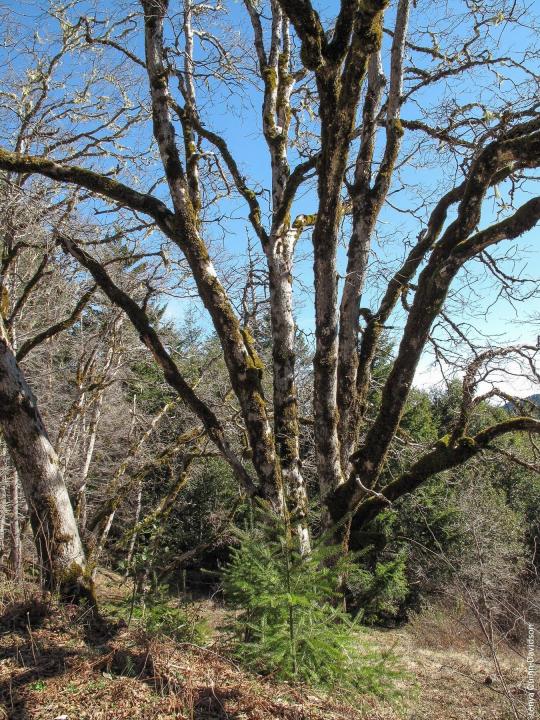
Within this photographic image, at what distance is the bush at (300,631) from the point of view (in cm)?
298

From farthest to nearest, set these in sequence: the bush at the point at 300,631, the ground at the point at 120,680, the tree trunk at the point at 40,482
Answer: the tree trunk at the point at 40,482, the bush at the point at 300,631, the ground at the point at 120,680

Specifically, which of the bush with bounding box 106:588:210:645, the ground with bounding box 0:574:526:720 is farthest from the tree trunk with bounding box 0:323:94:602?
the bush with bounding box 106:588:210:645

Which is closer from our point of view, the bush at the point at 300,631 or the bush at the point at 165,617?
the bush at the point at 300,631

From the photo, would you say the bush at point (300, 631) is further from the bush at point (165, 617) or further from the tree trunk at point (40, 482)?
the tree trunk at point (40, 482)

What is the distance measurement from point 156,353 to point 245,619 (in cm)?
238

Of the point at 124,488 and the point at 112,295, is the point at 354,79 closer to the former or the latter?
the point at 112,295

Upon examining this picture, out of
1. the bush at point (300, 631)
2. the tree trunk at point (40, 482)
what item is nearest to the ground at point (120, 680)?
the bush at point (300, 631)

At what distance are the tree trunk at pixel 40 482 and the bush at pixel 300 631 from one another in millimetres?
1454

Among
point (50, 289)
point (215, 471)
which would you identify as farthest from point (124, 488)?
point (215, 471)

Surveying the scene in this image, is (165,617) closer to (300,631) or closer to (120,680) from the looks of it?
(120,680)

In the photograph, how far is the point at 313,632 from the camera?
307 cm

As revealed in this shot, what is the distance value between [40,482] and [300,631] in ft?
7.61

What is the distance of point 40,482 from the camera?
4000 mm

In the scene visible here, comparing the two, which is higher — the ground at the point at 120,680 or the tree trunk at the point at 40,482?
the tree trunk at the point at 40,482
